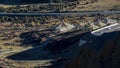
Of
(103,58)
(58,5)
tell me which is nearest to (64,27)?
(58,5)

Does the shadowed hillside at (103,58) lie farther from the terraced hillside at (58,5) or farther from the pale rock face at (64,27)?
the terraced hillside at (58,5)

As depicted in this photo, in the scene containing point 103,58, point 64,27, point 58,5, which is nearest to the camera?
point 103,58

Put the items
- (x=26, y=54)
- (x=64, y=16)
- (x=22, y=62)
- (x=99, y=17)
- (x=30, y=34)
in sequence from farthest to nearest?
(x=64, y=16), (x=99, y=17), (x=30, y=34), (x=26, y=54), (x=22, y=62)

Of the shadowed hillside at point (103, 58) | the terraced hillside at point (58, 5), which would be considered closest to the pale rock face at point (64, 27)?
the terraced hillside at point (58, 5)

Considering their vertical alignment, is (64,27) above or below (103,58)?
below

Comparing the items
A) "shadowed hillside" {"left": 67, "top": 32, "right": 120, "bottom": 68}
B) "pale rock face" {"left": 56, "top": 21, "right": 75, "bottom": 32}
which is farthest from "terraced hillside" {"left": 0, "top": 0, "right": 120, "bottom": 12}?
"shadowed hillside" {"left": 67, "top": 32, "right": 120, "bottom": 68}

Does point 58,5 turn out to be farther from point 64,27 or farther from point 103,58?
point 103,58

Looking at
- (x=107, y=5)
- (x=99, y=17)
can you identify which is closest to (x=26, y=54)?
(x=99, y=17)

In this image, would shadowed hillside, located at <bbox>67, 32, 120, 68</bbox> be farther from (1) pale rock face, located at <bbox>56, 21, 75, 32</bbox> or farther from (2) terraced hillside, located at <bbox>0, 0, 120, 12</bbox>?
(2) terraced hillside, located at <bbox>0, 0, 120, 12</bbox>

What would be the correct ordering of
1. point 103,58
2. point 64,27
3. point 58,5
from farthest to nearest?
Result: point 58,5 → point 64,27 → point 103,58

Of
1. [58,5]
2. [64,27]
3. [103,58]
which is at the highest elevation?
[103,58]

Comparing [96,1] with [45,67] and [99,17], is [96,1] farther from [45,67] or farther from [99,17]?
[45,67]
